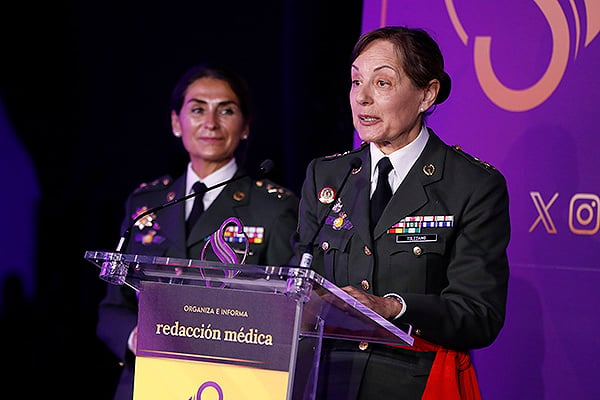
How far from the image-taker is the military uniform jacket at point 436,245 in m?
1.96

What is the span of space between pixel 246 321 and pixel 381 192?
66cm

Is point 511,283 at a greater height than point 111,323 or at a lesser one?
greater

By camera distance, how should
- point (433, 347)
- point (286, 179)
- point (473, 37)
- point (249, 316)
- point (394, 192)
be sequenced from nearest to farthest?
point (249, 316) < point (433, 347) < point (394, 192) < point (473, 37) < point (286, 179)

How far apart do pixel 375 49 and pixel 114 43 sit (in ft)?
7.28

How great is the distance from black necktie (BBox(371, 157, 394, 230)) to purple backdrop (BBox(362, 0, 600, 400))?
736 millimetres

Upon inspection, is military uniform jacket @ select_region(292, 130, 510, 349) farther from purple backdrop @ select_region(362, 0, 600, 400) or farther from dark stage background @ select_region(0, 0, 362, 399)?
dark stage background @ select_region(0, 0, 362, 399)

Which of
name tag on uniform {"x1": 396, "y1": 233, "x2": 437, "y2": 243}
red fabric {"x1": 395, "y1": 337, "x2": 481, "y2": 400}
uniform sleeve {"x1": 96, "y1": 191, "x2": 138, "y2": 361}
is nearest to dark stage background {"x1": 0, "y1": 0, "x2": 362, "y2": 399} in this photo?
uniform sleeve {"x1": 96, "y1": 191, "x2": 138, "y2": 361}

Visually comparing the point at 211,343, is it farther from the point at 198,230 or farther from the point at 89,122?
the point at 89,122

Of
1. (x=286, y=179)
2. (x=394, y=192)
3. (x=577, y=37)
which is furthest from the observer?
(x=286, y=179)

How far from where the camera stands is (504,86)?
281 centimetres

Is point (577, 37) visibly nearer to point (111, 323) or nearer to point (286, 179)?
point (286, 179)

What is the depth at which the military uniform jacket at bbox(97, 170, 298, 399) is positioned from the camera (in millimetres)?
2861

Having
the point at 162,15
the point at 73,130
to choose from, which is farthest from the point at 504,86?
the point at 73,130

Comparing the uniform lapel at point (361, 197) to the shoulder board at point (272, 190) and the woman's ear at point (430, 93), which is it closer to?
the woman's ear at point (430, 93)
